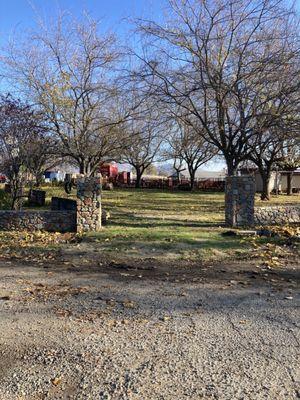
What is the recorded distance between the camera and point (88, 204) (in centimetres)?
1257

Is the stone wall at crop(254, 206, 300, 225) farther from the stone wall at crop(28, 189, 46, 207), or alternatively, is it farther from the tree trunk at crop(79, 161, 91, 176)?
the stone wall at crop(28, 189, 46, 207)

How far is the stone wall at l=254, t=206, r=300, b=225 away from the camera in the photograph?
14470 millimetres

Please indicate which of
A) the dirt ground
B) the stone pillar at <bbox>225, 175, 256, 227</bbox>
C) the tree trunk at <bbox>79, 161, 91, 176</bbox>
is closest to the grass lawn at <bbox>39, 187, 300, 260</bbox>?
the stone pillar at <bbox>225, 175, 256, 227</bbox>

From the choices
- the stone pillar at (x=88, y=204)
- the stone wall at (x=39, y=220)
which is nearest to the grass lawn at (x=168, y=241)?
the stone pillar at (x=88, y=204)

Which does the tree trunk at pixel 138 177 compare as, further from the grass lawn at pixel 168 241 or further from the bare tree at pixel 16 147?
the grass lawn at pixel 168 241

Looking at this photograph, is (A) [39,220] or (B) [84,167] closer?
(A) [39,220]

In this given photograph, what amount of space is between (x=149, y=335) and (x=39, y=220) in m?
8.91

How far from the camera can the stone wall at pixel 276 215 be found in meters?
14.5

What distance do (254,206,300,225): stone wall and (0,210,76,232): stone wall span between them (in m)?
5.83

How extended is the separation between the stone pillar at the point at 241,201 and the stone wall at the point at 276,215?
0.38 meters

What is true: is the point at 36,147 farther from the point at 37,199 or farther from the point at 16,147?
the point at 37,199

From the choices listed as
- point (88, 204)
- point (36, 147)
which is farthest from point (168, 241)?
point (36, 147)

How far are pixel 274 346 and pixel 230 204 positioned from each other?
1009cm

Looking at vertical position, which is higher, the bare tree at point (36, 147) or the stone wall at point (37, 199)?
the bare tree at point (36, 147)
